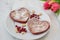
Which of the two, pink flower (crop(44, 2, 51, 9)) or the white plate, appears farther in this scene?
pink flower (crop(44, 2, 51, 9))

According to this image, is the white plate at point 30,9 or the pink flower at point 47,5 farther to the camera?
the pink flower at point 47,5

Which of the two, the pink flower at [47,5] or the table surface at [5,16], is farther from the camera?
the pink flower at [47,5]

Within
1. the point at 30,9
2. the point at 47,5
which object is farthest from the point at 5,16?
the point at 47,5

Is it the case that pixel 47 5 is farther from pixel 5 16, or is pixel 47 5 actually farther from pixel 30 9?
pixel 5 16

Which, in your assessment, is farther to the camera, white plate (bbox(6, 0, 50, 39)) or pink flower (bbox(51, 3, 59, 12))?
pink flower (bbox(51, 3, 59, 12))

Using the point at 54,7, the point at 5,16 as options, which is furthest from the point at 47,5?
the point at 5,16

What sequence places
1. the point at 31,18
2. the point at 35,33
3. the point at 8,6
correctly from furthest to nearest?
1. the point at 8,6
2. the point at 31,18
3. the point at 35,33

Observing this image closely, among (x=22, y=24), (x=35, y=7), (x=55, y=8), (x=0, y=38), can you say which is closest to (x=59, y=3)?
(x=55, y=8)

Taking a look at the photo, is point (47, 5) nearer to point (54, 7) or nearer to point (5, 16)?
point (54, 7)

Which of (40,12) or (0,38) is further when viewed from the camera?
(40,12)

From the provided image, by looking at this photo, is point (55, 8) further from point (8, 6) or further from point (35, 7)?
point (8, 6)

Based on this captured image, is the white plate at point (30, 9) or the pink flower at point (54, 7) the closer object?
the white plate at point (30, 9)
